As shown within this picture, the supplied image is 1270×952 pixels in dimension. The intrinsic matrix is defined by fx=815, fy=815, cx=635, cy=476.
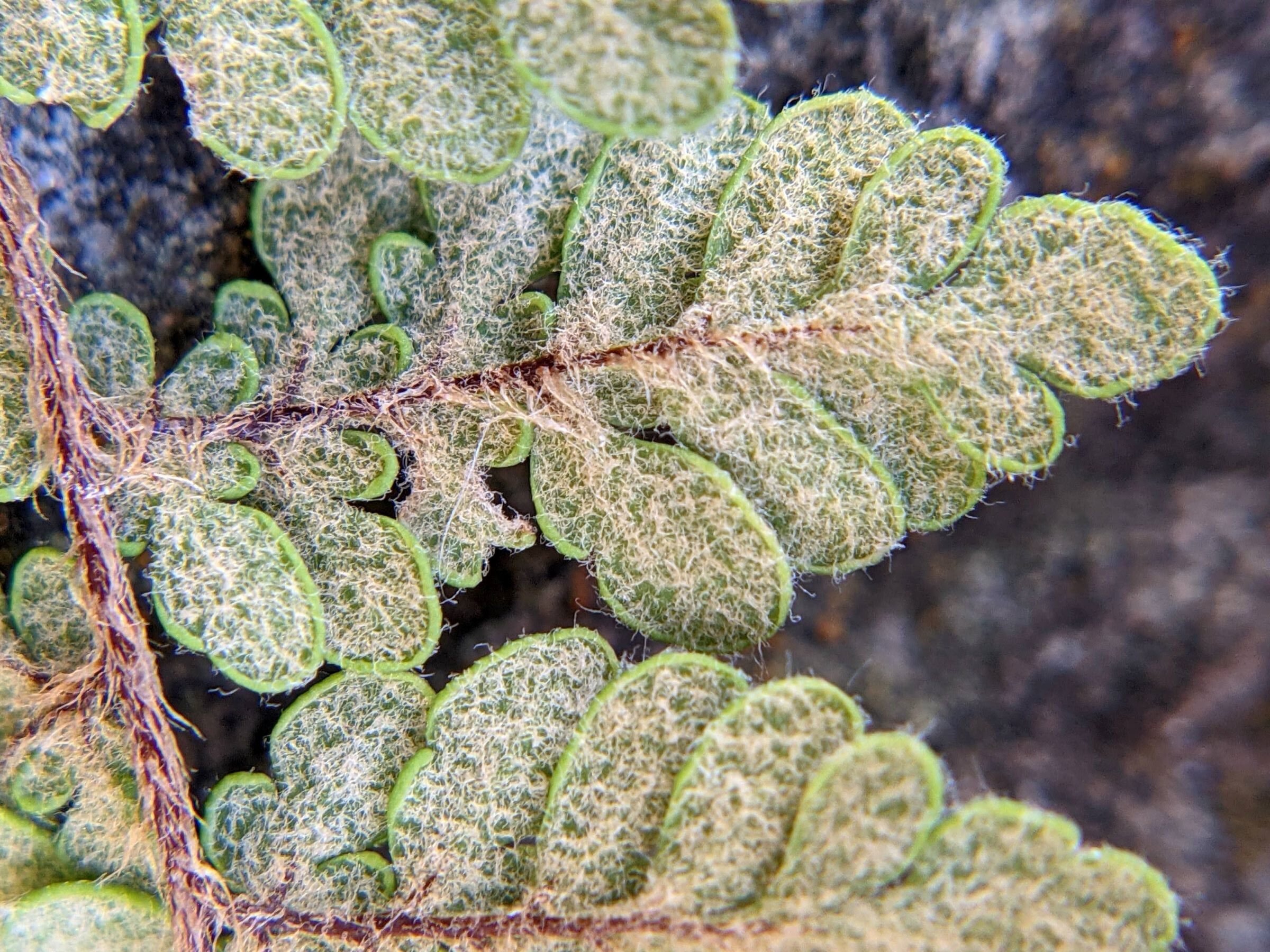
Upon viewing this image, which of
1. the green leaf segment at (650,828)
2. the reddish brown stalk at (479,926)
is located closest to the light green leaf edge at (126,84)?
the green leaf segment at (650,828)

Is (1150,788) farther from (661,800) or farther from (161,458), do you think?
(161,458)

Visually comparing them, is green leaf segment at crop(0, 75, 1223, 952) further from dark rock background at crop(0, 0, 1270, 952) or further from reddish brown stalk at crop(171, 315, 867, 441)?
dark rock background at crop(0, 0, 1270, 952)

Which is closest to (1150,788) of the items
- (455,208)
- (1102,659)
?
(1102,659)

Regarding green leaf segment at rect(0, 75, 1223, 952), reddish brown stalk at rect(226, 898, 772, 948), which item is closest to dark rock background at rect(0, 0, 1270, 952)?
green leaf segment at rect(0, 75, 1223, 952)

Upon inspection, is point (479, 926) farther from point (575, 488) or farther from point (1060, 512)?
point (1060, 512)

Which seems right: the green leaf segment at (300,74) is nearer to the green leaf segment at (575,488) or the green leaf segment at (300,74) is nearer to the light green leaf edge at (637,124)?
the green leaf segment at (575,488)
